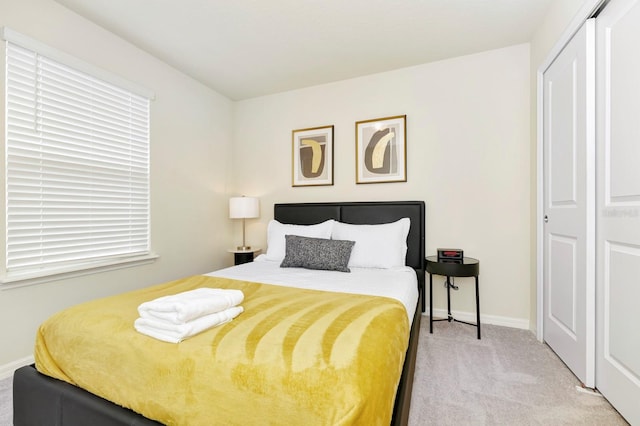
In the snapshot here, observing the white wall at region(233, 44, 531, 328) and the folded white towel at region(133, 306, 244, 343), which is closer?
the folded white towel at region(133, 306, 244, 343)

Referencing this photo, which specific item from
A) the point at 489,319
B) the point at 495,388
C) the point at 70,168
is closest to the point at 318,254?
the point at 495,388

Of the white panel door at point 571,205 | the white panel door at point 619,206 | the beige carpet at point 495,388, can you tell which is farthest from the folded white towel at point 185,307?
the white panel door at point 571,205

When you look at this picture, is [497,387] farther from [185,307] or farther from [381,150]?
[381,150]

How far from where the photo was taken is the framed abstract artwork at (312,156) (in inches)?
134

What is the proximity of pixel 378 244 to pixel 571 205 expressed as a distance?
4.58ft

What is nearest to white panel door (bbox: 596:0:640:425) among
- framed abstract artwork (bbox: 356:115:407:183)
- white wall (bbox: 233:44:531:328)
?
white wall (bbox: 233:44:531:328)

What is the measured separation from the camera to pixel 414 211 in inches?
115

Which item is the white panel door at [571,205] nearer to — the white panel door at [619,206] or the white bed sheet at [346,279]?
the white panel door at [619,206]

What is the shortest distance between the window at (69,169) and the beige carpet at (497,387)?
8.62 feet

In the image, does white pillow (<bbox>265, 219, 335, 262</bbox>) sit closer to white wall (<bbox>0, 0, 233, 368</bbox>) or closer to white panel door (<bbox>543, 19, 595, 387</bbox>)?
white wall (<bbox>0, 0, 233, 368</bbox>)

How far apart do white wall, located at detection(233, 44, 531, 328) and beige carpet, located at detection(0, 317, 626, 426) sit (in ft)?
2.06

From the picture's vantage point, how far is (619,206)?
152cm

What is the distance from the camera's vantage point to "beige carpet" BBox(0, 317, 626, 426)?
1.49m

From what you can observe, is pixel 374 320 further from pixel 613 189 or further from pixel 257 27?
pixel 257 27
